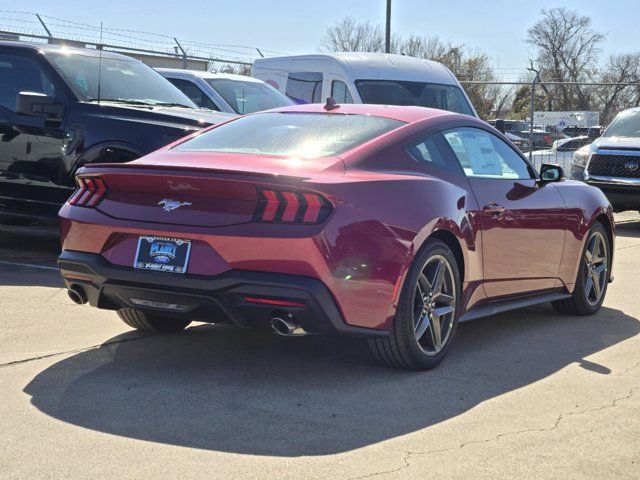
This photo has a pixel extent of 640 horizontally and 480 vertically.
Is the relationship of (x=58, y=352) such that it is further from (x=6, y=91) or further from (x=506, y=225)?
(x=6, y=91)

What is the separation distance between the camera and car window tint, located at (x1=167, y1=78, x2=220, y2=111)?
496 inches

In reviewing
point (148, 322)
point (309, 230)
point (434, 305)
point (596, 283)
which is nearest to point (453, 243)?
point (434, 305)

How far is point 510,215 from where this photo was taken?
237 inches

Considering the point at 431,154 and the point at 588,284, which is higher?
the point at 431,154

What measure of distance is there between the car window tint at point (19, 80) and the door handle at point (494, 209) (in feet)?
15.0

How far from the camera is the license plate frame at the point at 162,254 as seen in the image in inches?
184

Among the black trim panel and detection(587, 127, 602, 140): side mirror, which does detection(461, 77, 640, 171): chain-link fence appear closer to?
detection(587, 127, 602, 140): side mirror

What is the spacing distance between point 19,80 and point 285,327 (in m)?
5.38

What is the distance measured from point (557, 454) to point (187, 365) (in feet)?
6.85

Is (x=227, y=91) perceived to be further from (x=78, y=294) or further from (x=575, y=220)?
(x=78, y=294)

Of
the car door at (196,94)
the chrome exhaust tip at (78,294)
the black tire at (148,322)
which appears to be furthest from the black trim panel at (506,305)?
the car door at (196,94)

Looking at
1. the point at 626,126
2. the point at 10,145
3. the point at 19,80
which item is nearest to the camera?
the point at 10,145

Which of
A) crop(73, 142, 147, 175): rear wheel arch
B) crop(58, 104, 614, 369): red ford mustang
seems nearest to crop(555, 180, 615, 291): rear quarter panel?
crop(58, 104, 614, 369): red ford mustang

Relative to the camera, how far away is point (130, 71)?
9.63 m
